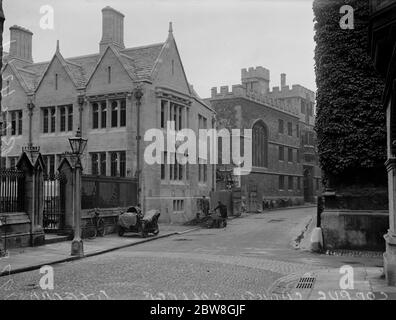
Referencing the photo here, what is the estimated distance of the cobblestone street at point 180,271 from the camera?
32.6 feet

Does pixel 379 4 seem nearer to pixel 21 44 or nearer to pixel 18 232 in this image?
pixel 18 232

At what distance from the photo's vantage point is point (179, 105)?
105 ft

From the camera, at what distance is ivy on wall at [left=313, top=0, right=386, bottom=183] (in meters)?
17.3

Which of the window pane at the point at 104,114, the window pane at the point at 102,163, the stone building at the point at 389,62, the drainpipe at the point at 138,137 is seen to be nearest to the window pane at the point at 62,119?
the window pane at the point at 104,114

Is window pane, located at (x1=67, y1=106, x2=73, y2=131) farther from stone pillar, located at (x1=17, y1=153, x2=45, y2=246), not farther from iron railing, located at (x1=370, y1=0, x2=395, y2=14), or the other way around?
iron railing, located at (x1=370, y1=0, x2=395, y2=14)

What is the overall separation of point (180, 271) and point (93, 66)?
23552mm

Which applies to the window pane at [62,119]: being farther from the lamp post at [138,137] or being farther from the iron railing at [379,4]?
the iron railing at [379,4]

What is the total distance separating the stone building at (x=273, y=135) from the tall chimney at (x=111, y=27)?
17.1 metres

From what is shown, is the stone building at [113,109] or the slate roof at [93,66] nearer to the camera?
the stone building at [113,109]

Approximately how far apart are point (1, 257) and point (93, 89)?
1703cm

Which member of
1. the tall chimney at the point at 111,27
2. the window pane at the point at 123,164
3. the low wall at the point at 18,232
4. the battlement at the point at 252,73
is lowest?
the low wall at the point at 18,232

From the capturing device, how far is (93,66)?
33.6 metres

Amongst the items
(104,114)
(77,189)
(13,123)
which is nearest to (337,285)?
(77,189)

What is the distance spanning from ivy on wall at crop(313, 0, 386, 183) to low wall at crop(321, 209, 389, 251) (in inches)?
56.2
